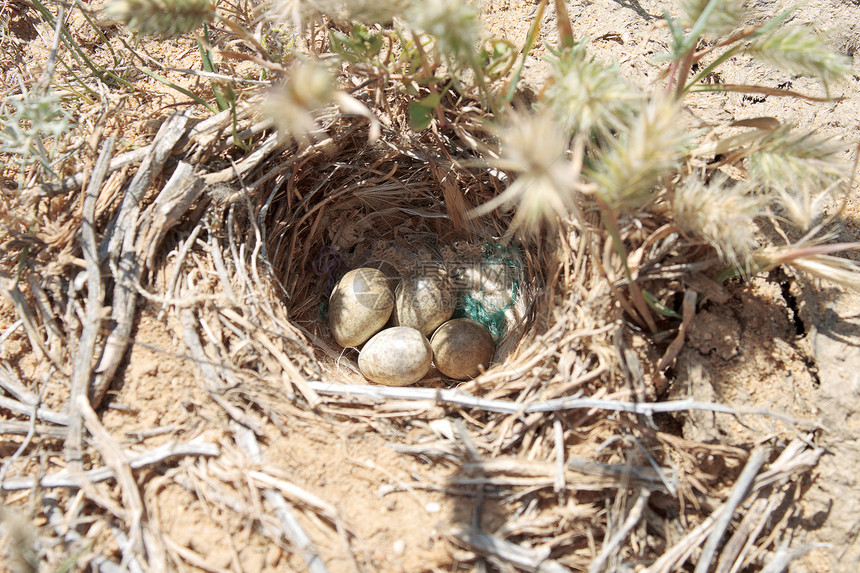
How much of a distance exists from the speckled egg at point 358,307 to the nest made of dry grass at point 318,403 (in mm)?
366

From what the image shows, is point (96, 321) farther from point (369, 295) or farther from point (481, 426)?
point (481, 426)

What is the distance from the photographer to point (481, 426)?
1.80 m

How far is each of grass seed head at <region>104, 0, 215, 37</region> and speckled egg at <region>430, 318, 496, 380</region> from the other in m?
1.53

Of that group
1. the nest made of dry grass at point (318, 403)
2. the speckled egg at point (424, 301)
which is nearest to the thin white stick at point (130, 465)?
the nest made of dry grass at point (318, 403)

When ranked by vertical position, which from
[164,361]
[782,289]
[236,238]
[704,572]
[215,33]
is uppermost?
[215,33]

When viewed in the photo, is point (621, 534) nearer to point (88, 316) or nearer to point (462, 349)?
point (462, 349)

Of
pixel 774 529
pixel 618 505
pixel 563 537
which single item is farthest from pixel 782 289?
pixel 563 537

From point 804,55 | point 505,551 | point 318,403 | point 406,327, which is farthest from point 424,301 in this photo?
point 804,55

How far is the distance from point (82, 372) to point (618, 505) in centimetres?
170

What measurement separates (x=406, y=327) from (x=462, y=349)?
1.01ft

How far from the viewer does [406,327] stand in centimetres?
253

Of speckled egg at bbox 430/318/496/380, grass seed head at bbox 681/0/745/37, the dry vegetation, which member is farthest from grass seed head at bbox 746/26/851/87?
speckled egg at bbox 430/318/496/380

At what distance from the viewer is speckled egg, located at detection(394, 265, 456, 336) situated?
2615mm

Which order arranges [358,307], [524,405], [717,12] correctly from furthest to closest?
[358,307], [524,405], [717,12]
